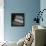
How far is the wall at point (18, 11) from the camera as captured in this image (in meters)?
5.77

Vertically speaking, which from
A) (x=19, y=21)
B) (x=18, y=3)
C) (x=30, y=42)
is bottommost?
(x=30, y=42)

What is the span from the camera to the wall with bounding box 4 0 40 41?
5.77 metres

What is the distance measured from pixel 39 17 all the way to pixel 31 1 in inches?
30.1

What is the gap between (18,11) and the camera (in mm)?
5781

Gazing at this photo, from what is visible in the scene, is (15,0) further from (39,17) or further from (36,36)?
(36,36)

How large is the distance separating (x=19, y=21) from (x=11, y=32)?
58 cm

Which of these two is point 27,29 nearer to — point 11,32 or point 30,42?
point 11,32

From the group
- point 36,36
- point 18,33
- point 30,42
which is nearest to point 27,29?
point 18,33

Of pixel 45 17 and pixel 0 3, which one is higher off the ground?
pixel 0 3

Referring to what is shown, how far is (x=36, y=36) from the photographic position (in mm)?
2658

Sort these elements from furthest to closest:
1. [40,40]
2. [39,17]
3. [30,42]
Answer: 1. [39,17]
2. [30,42]
3. [40,40]

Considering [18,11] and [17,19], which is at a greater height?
[18,11]

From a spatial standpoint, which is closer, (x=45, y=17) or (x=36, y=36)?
(x=36, y=36)

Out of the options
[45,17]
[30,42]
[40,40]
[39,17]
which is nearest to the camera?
[40,40]
